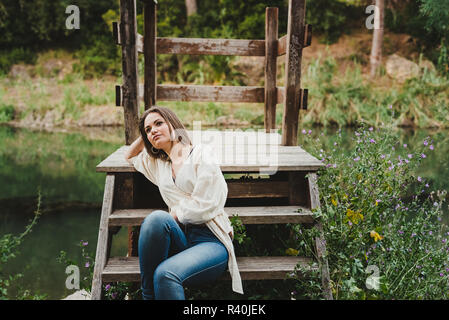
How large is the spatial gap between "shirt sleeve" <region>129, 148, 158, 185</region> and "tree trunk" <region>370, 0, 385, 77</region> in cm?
1238

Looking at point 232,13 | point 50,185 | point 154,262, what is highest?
point 232,13

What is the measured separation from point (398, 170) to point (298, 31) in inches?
54.7

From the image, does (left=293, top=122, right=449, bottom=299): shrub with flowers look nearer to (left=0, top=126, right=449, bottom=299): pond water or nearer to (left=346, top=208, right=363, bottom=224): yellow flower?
(left=346, top=208, right=363, bottom=224): yellow flower

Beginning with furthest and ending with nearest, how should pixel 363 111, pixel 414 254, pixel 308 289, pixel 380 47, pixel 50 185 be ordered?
pixel 380 47 → pixel 363 111 → pixel 50 185 → pixel 414 254 → pixel 308 289

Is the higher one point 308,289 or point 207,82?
point 207,82

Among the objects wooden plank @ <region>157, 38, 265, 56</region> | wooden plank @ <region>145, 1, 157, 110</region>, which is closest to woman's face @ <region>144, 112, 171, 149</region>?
wooden plank @ <region>145, 1, 157, 110</region>

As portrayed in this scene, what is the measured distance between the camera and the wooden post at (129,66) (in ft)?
11.3

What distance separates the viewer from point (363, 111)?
1114cm

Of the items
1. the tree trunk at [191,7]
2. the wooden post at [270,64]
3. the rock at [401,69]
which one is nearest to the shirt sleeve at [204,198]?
the wooden post at [270,64]

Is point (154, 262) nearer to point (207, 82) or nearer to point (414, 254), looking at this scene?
point (414, 254)

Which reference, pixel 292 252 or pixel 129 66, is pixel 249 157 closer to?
pixel 292 252

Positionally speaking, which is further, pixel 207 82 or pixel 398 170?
pixel 207 82

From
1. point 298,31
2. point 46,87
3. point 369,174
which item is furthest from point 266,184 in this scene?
point 46,87

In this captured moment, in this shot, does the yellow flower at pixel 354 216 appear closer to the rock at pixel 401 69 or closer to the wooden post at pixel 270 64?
the wooden post at pixel 270 64
